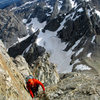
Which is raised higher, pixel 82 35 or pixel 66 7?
pixel 66 7

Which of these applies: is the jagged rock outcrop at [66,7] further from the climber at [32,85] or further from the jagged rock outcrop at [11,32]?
the climber at [32,85]

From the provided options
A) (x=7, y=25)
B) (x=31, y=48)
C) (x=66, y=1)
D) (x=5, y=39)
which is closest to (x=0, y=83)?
(x=31, y=48)

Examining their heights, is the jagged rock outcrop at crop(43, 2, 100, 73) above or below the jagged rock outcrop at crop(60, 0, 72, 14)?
below

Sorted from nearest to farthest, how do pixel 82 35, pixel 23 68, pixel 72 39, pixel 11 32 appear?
pixel 23 68, pixel 82 35, pixel 72 39, pixel 11 32

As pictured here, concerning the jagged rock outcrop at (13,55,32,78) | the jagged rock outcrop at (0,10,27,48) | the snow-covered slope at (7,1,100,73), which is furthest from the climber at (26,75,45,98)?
the jagged rock outcrop at (0,10,27,48)

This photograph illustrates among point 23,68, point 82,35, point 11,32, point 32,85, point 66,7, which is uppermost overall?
point 66,7

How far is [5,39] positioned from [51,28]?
208 feet

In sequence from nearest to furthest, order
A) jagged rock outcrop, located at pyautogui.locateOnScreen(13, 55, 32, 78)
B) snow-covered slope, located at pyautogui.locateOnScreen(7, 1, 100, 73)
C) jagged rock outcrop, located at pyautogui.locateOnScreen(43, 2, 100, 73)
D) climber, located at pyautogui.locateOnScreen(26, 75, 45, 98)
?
1. climber, located at pyautogui.locateOnScreen(26, 75, 45, 98)
2. jagged rock outcrop, located at pyautogui.locateOnScreen(13, 55, 32, 78)
3. jagged rock outcrop, located at pyautogui.locateOnScreen(43, 2, 100, 73)
4. snow-covered slope, located at pyautogui.locateOnScreen(7, 1, 100, 73)

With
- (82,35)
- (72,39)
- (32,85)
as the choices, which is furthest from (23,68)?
(72,39)

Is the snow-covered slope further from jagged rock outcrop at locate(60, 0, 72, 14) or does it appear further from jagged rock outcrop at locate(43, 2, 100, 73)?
jagged rock outcrop at locate(60, 0, 72, 14)

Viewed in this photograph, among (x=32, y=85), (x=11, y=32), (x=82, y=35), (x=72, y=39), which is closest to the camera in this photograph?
(x=32, y=85)

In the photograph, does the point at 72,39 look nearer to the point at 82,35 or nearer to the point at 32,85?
the point at 82,35

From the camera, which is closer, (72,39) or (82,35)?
(82,35)

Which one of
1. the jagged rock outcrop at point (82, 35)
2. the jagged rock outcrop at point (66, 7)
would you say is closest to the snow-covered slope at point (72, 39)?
the jagged rock outcrop at point (82, 35)
